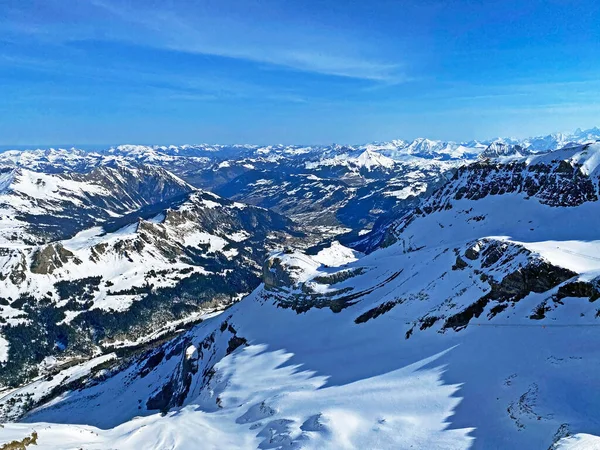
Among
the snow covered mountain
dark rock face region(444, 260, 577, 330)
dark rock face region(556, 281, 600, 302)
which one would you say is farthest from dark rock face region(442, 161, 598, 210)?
dark rock face region(556, 281, 600, 302)

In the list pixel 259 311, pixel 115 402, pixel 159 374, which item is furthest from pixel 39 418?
pixel 259 311

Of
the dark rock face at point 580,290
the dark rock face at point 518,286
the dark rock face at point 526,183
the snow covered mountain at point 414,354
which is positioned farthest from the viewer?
the dark rock face at point 526,183

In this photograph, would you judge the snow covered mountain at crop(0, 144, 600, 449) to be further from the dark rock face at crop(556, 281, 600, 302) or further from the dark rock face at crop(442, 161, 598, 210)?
the dark rock face at crop(442, 161, 598, 210)

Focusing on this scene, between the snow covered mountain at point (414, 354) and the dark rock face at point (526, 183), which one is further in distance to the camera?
the dark rock face at point (526, 183)

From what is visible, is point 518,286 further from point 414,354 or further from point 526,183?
point 526,183

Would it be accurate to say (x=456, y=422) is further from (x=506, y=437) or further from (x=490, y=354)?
(x=490, y=354)

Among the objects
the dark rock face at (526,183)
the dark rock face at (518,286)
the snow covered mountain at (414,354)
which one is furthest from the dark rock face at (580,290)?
the dark rock face at (526,183)

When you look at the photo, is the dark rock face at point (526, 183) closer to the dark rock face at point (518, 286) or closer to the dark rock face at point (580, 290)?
the dark rock face at point (518, 286)

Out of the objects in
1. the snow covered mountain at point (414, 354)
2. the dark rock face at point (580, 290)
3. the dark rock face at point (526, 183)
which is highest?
the dark rock face at point (526, 183)
